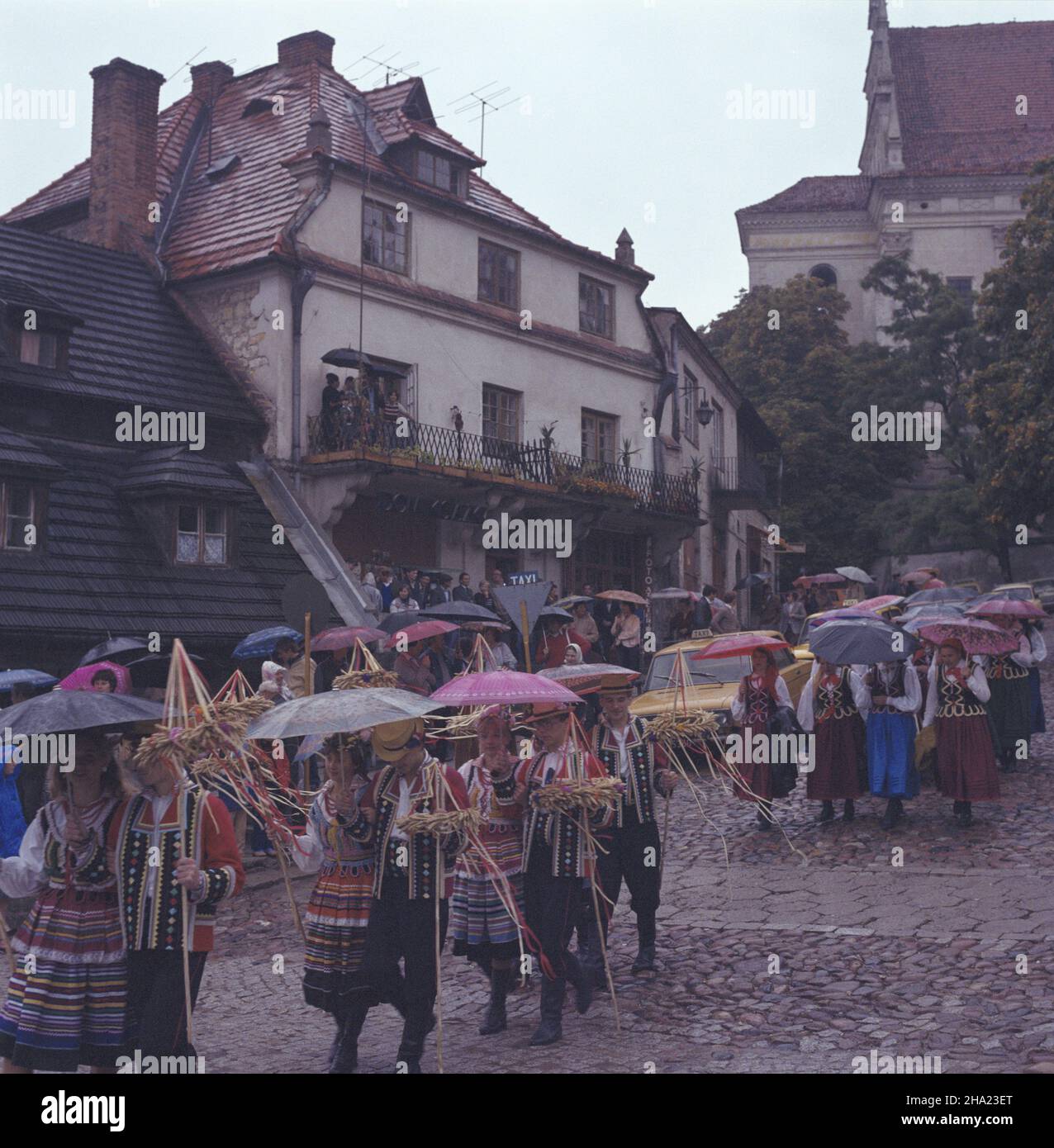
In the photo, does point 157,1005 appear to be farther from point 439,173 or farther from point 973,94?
point 973,94

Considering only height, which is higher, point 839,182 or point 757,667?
point 839,182

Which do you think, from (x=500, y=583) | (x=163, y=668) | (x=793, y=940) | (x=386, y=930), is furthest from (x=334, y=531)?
(x=386, y=930)

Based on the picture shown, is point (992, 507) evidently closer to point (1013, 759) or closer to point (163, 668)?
point (1013, 759)

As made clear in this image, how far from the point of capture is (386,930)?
22.8ft

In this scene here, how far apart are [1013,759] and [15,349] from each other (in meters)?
13.6

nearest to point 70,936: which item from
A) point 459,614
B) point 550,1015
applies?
point 550,1015

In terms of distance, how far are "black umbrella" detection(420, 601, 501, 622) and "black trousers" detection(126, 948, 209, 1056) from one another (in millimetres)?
9547

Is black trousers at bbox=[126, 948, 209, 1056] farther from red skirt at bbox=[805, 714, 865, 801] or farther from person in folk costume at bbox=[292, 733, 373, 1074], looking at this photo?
red skirt at bbox=[805, 714, 865, 801]

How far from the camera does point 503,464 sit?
2509 cm

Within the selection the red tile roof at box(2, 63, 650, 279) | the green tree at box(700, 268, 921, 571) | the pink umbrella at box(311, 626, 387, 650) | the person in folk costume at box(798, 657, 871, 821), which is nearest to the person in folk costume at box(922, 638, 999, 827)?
the person in folk costume at box(798, 657, 871, 821)

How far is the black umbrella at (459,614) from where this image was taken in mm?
15609

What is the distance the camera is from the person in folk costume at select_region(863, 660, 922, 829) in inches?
502

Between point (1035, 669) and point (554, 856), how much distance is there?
10022mm

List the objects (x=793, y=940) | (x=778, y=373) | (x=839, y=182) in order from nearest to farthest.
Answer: (x=793, y=940), (x=778, y=373), (x=839, y=182)
